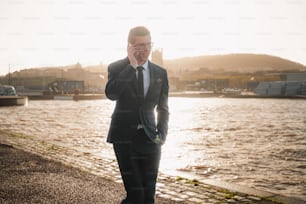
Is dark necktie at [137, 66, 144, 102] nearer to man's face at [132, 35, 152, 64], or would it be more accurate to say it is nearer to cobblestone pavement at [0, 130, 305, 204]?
man's face at [132, 35, 152, 64]

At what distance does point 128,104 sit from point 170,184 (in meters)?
3.28

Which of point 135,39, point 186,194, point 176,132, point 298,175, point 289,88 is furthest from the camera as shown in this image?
point 289,88

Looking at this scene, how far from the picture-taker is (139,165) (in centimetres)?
305

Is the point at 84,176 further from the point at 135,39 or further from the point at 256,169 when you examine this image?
the point at 135,39

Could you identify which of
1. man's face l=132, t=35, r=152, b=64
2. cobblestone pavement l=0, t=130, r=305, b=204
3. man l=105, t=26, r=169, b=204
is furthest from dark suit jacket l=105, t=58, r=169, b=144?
cobblestone pavement l=0, t=130, r=305, b=204

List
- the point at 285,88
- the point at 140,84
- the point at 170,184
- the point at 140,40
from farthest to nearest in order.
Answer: the point at 285,88 → the point at 170,184 → the point at 140,84 → the point at 140,40

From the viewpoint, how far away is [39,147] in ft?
32.0

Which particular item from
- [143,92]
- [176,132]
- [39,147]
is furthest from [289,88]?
[143,92]

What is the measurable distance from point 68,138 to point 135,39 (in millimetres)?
9751

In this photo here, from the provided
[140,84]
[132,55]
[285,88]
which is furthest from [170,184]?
[285,88]

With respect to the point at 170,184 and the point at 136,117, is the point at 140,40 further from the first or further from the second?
the point at 170,184

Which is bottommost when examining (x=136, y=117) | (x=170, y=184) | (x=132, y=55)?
(x=170, y=184)

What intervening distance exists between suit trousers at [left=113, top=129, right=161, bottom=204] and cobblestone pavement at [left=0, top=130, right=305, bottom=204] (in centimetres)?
210

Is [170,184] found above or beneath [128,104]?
beneath
